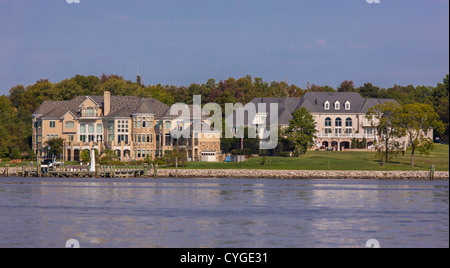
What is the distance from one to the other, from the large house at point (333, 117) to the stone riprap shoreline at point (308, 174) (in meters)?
28.4

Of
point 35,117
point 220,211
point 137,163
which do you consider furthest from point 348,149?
point 220,211

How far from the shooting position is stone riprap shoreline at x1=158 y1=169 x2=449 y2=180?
90.7m

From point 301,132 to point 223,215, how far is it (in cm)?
6350

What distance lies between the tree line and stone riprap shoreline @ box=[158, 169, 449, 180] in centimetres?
1236

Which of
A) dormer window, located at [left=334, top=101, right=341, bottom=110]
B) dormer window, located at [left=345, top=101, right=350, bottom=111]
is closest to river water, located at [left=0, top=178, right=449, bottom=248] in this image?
dormer window, located at [left=345, top=101, right=350, bottom=111]

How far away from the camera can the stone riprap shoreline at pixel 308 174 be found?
298 feet

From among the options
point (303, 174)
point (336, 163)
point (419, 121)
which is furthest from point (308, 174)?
point (419, 121)

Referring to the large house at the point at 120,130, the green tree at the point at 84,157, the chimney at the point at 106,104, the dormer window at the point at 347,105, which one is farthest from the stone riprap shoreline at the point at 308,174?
the dormer window at the point at 347,105

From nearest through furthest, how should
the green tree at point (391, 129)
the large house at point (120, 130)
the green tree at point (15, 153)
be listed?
the green tree at point (391, 129)
the large house at point (120, 130)
the green tree at point (15, 153)

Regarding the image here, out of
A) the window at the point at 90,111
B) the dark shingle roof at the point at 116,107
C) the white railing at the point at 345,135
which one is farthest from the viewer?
the white railing at the point at 345,135

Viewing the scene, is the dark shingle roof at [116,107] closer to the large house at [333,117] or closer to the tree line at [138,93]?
the tree line at [138,93]

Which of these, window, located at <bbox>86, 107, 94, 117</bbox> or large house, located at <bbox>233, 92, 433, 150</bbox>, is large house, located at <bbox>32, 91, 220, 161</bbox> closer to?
window, located at <bbox>86, 107, 94, 117</bbox>

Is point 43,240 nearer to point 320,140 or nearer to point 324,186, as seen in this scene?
point 324,186
